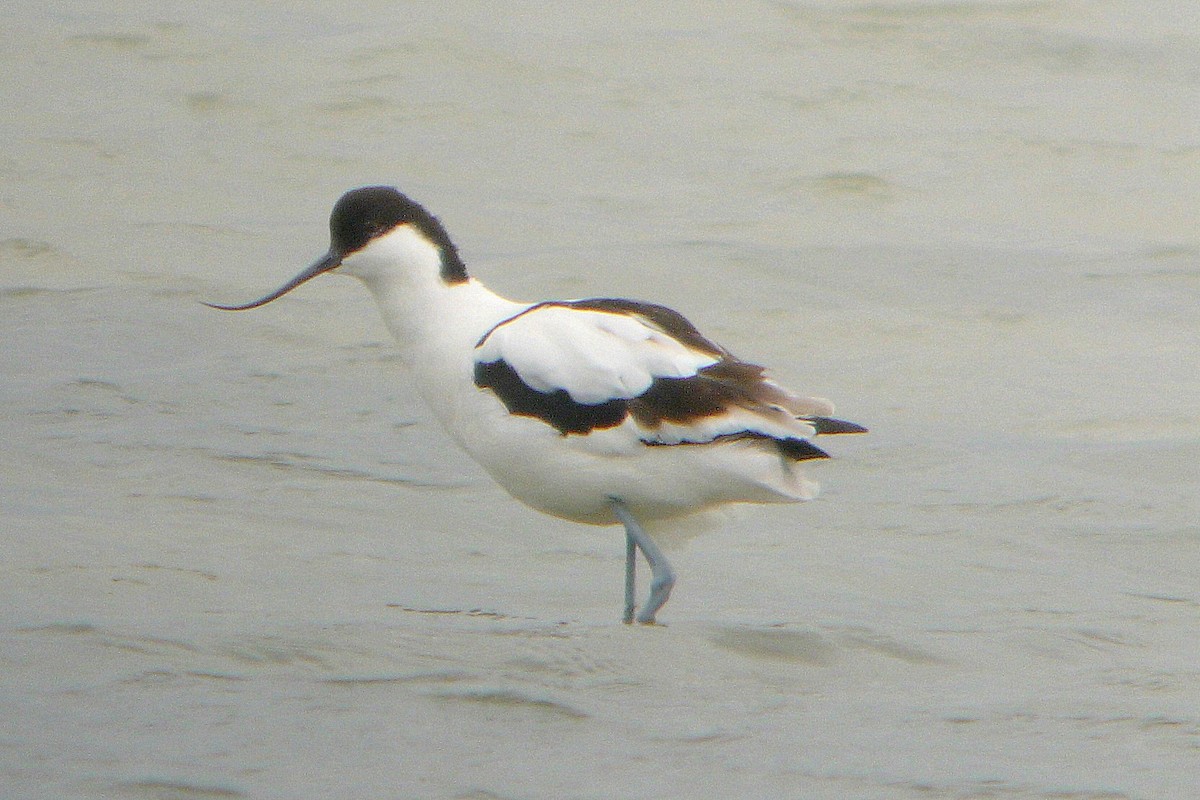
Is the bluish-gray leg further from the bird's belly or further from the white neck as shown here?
the white neck

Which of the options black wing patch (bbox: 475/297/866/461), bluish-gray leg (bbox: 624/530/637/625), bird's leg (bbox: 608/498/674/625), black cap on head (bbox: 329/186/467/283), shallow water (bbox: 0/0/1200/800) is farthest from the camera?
black cap on head (bbox: 329/186/467/283)

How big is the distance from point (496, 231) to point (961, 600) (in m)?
5.00

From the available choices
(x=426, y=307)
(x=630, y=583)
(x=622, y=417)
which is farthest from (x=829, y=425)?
(x=426, y=307)

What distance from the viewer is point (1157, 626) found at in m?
6.23

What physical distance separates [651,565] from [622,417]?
0.55m

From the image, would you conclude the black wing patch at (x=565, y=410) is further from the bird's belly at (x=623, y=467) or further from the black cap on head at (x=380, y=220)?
the black cap on head at (x=380, y=220)

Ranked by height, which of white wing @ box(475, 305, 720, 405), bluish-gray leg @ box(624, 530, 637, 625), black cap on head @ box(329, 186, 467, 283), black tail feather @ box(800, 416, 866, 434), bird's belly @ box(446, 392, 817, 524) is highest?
black cap on head @ box(329, 186, 467, 283)

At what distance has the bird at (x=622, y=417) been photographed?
576 cm

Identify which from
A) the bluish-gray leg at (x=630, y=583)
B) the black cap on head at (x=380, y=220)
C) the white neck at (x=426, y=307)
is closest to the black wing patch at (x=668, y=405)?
the white neck at (x=426, y=307)

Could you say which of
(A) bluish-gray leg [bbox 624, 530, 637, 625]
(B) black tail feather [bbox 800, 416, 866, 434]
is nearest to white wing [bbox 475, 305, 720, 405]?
(B) black tail feather [bbox 800, 416, 866, 434]

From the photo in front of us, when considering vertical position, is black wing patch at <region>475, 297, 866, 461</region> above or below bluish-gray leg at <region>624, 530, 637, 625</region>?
above

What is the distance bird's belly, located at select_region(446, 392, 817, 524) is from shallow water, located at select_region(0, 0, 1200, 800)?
42 cm

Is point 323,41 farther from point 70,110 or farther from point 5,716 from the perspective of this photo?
point 5,716

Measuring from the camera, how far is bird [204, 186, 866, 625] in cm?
576
